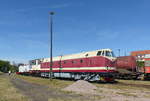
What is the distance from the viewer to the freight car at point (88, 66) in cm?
2280

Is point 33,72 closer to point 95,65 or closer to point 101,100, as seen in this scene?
Answer: point 95,65

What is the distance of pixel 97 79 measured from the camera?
23828mm

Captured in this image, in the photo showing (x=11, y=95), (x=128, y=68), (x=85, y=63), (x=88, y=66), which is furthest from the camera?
(x=128, y=68)

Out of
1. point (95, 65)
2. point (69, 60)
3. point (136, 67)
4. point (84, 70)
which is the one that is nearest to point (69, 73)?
point (69, 60)

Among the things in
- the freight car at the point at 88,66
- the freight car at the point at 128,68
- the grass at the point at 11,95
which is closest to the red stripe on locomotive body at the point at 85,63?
the freight car at the point at 88,66

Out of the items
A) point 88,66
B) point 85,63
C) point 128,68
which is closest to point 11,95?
point 88,66

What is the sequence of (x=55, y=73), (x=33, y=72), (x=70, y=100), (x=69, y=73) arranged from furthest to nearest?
(x=33, y=72), (x=55, y=73), (x=69, y=73), (x=70, y=100)

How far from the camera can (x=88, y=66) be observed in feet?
82.8

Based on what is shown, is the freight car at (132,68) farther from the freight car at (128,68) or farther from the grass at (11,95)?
the grass at (11,95)

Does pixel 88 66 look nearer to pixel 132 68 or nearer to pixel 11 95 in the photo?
pixel 132 68

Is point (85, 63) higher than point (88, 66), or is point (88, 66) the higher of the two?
point (85, 63)

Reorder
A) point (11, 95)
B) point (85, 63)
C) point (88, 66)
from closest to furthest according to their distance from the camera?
point (11, 95)
point (88, 66)
point (85, 63)

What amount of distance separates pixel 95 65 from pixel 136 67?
11.2 metres

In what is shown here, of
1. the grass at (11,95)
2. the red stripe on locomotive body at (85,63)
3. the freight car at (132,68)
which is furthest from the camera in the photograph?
the freight car at (132,68)
